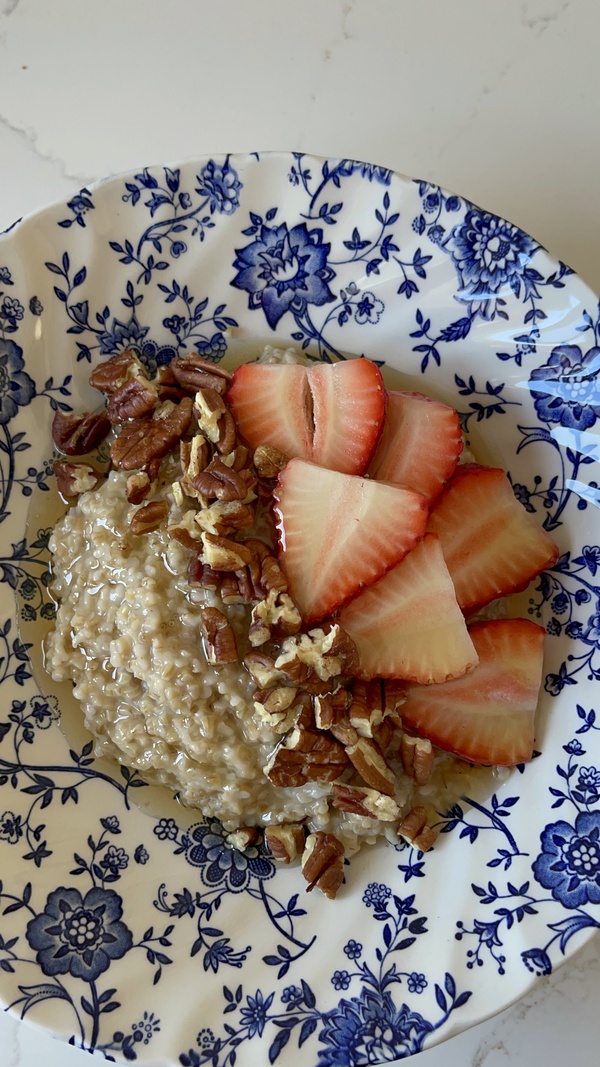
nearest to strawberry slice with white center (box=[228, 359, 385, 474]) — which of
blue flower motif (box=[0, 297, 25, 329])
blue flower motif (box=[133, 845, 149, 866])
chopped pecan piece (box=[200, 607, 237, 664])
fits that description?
chopped pecan piece (box=[200, 607, 237, 664])

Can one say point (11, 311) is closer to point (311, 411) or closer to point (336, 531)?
point (311, 411)

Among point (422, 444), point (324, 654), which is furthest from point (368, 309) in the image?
point (324, 654)

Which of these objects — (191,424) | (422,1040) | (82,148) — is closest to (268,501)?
(191,424)

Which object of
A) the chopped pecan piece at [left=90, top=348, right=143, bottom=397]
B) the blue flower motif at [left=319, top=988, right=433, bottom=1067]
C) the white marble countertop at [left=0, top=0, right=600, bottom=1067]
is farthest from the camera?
the white marble countertop at [left=0, top=0, right=600, bottom=1067]

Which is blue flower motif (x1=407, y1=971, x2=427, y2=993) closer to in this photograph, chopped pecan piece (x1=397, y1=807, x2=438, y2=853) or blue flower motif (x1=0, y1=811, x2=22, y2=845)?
chopped pecan piece (x1=397, y1=807, x2=438, y2=853)

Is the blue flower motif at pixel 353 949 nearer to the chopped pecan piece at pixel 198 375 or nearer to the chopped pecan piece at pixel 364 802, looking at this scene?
the chopped pecan piece at pixel 364 802

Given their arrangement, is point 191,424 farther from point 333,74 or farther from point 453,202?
point 333,74
